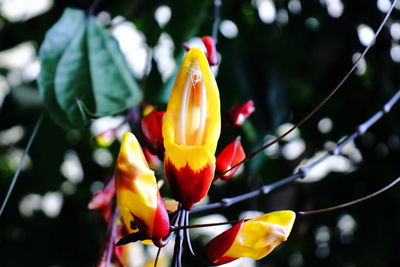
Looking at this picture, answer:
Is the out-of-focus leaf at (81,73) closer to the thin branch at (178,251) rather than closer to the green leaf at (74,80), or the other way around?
the green leaf at (74,80)

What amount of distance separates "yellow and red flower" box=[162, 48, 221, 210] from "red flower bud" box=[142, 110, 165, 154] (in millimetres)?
38

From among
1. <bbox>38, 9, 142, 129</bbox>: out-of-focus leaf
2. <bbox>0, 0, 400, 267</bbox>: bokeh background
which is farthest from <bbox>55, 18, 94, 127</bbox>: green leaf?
<bbox>0, 0, 400, 267</bbox>: bokeh background

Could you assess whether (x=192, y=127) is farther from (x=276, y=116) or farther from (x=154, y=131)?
(x=276, y=116)

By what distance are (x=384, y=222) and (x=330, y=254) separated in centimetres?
18

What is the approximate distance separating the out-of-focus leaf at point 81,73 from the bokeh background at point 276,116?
0.34 feet

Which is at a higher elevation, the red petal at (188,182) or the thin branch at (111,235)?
the red petal at (188,182)

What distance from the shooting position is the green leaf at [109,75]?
18.5 inches

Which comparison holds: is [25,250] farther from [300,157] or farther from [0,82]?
[300,157]

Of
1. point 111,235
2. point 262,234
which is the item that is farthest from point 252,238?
point 111,235

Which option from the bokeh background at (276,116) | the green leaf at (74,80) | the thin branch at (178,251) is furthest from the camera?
the bokeh background at (276,116)

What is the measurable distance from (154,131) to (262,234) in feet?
0.32

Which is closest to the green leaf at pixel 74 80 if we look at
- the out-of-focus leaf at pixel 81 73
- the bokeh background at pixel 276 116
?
the out-of-focus leaf at pixel 81 73

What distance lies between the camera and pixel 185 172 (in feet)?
1.00

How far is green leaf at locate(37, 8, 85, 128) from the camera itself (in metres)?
0.46
